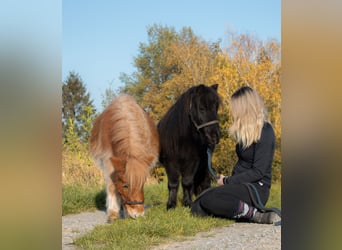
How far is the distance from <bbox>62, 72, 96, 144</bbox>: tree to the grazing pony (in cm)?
297

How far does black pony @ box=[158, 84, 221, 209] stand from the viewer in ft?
15.2

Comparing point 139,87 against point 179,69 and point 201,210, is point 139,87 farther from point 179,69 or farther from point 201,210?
point 201,210

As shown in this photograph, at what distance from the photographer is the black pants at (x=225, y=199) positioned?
4.04 metres

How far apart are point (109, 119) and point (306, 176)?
13.0 ft

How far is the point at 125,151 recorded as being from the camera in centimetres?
427

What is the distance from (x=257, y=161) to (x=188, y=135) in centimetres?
112

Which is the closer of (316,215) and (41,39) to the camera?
(316,215)

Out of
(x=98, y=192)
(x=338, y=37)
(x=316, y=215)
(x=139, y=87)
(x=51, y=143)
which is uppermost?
(x=139, y=87)

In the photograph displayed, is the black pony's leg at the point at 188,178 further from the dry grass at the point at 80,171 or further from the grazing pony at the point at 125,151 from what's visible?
the dry grass at the point at 80,171

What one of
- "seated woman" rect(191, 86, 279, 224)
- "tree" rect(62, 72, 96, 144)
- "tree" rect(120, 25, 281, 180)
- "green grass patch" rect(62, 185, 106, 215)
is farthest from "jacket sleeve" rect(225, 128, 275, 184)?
"tree" rect(62, 72, 96, 144)

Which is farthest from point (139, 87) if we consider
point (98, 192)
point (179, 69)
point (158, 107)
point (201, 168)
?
point (201, 168)

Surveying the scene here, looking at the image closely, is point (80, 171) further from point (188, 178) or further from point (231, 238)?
point (231, 238)

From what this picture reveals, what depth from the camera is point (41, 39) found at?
3.55 feet

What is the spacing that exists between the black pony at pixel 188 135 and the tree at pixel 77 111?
323 centimetres
